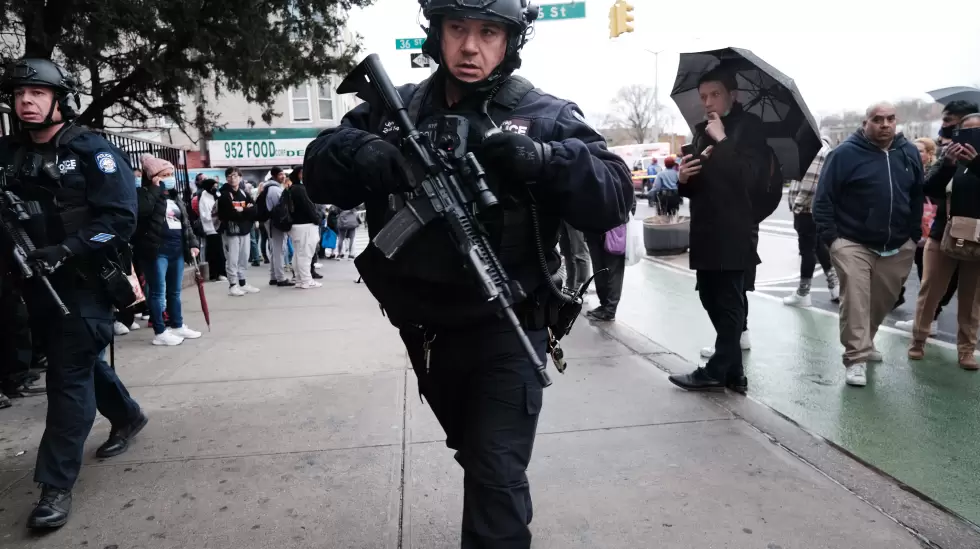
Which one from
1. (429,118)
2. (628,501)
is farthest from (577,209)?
(628,501)

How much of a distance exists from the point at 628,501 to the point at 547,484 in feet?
1.23

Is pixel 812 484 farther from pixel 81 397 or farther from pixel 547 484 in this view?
pixel 81 397

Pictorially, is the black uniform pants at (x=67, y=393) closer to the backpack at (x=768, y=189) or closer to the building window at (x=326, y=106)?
the backpack at (x=768, y=189)

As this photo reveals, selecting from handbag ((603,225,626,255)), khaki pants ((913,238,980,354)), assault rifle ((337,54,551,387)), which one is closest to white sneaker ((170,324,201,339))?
handbag ((603,225,626,255))

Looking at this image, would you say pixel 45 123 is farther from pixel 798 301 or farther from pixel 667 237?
pixel 667 237

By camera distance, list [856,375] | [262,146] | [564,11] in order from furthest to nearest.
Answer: [262,146] < [564,11] < [856,375]

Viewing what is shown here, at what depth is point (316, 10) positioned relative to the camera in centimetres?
789

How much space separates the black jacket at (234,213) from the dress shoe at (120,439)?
6209 mm

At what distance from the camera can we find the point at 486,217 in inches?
80.1

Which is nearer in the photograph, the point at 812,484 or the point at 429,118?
the point at 429,118

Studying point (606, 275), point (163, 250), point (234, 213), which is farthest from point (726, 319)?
point (234, 213)

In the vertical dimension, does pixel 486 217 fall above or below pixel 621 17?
below

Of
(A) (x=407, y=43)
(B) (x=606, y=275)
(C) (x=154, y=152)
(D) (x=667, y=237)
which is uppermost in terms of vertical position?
(A) (x=407, y=43)

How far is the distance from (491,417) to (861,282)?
12.2 feet
